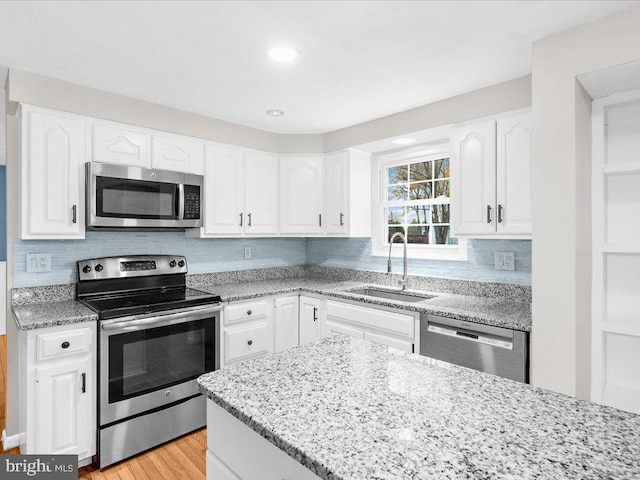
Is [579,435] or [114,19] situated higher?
[114,19]

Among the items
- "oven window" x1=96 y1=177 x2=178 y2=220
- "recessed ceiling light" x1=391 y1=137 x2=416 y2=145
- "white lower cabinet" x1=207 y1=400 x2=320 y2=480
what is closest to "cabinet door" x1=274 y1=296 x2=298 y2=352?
"oven window" x1=96 y1=177 x2=178 y2=220

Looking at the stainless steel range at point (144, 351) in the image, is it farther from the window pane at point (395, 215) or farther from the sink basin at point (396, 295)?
the window pane at point (395, 215)

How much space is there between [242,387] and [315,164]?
2.84 meters

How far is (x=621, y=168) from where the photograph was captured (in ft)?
6.38

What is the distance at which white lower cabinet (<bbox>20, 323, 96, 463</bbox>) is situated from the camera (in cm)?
203

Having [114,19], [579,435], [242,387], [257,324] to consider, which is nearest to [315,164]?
[257,324]

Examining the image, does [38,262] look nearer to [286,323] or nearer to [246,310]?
[246,310]

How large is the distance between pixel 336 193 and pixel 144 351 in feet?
6.79

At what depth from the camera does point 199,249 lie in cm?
338

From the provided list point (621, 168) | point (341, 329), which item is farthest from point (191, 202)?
point (621, 168)

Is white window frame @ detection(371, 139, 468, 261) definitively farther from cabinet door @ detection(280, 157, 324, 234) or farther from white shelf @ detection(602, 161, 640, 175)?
white shelf @ detection(602, 161, 640, 175)

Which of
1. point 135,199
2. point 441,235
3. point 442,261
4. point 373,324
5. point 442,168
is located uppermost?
point 442,168

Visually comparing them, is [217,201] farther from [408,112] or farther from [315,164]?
[408,112]

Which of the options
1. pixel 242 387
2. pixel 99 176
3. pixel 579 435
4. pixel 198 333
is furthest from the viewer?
pixel 198 333
